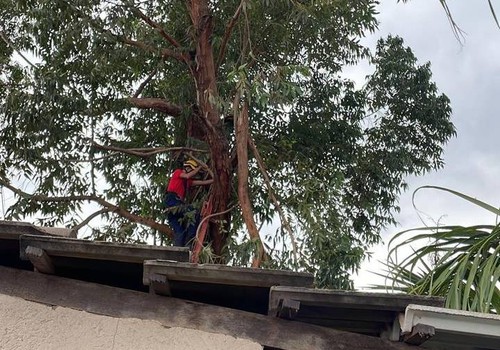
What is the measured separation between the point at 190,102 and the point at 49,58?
224 centimetres

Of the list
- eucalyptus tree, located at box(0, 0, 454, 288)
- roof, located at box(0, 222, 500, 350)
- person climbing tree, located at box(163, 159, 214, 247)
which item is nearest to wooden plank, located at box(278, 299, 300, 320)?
roof, located at box(0, 222, 500, 350)

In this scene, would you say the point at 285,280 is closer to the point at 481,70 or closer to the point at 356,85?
the point at 481,70

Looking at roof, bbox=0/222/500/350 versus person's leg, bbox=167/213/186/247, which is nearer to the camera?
roof, bbox=0/222/500/350

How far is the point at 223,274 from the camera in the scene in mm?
3514

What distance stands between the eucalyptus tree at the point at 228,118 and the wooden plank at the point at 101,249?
5.28m

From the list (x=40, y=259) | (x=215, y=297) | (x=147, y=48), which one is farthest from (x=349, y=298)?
(x=147, y=48)

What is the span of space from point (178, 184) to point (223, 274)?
24.6 ft

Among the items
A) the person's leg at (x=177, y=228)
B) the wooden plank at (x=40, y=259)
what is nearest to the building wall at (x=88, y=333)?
the wooden plank at (x=40, y=259)

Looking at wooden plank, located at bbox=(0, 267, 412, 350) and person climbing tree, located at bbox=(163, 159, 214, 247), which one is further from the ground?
person climbing tree, located at bbox=(163, 159, 214, 247)

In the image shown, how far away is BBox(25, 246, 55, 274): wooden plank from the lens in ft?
11.8

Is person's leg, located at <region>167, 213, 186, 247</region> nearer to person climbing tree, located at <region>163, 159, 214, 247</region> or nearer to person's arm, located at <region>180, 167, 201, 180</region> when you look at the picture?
person climbing tree, located at <region>163, 159, 214, 247</region>

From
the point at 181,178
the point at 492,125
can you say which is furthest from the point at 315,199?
the point at 492,125

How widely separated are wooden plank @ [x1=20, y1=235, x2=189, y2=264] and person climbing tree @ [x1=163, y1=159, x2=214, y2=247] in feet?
23.7

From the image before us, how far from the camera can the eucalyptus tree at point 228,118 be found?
10266mm
